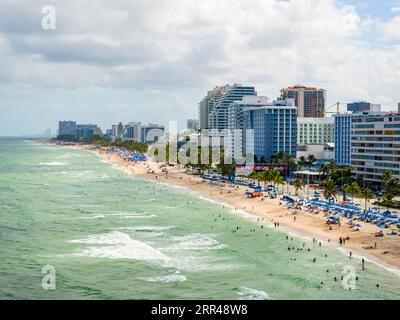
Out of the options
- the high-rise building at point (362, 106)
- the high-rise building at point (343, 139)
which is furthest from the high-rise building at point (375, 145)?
the high-rise building at point (362, 106)

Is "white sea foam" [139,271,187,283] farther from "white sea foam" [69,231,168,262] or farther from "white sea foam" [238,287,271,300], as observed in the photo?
"white sea foam" [238,287,271,300]

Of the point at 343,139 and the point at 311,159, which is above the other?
the point at 343,139

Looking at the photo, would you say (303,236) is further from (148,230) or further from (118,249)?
(118,249)

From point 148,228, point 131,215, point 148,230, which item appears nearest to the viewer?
point 148,230

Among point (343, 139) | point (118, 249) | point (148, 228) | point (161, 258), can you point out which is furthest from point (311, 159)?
point (161, 258)

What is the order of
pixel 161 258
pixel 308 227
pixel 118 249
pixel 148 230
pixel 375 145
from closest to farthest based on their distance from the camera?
pixel 161 258, pixel 118 249, pixel 148 230, pixel 308 227, pixel 375 145

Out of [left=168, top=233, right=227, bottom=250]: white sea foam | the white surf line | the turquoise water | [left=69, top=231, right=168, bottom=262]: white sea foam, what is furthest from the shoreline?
[left=69, top=231, right=168, bottom=262]: white sea foam
